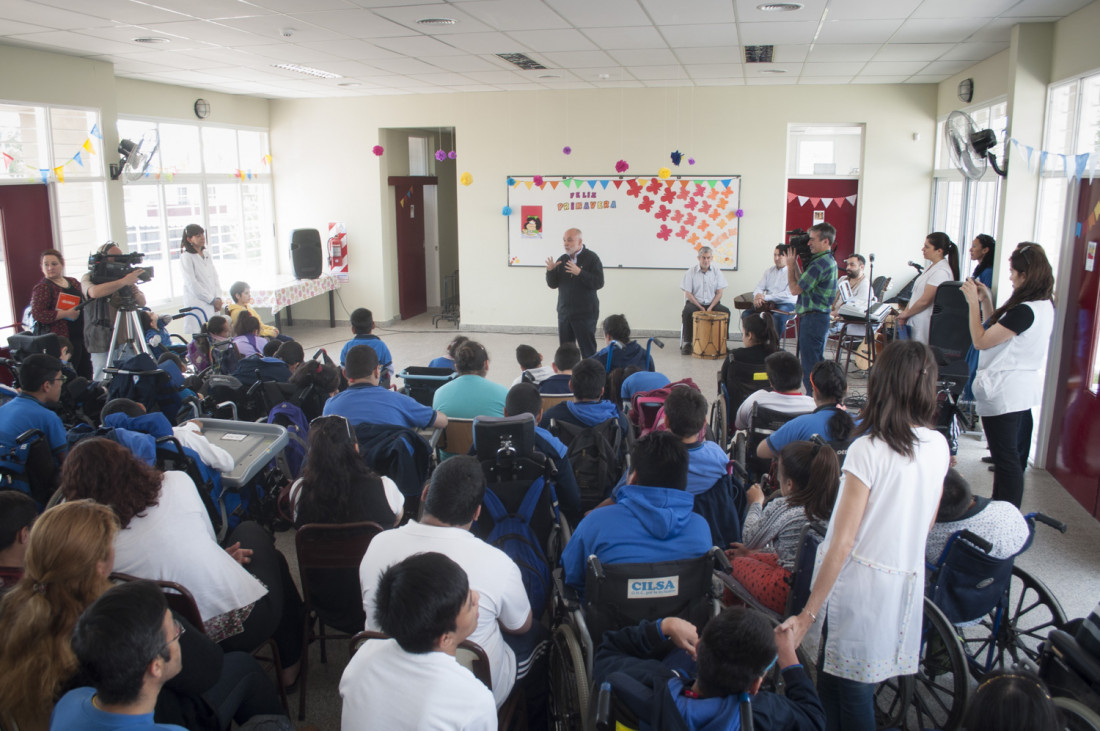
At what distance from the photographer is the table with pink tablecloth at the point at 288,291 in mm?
9211

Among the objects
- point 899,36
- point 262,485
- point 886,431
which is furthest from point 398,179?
point 886,431

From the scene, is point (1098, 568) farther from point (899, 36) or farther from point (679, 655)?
point (899, 36)

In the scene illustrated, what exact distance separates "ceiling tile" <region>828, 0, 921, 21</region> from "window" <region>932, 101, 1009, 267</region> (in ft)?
5.89

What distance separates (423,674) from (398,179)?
9.93 metres

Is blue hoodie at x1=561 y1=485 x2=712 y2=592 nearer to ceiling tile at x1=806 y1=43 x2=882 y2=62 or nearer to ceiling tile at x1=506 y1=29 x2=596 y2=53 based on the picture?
ceiling tile at x1=506 y1=29 x2=596 y2=53

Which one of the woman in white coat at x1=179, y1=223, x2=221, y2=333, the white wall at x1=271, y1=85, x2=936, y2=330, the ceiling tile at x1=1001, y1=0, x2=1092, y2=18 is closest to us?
the ceiling tile at x1=1001, y1=0, x2=1092, y2=18

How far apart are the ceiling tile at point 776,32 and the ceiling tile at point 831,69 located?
4.44 feet

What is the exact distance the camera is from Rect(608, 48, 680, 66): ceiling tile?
22.9ft

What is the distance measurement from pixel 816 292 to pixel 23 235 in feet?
22.1

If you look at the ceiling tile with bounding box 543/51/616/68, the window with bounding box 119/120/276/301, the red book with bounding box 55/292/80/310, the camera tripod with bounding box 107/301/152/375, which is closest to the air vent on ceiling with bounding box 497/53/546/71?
the ceiling tile with bounding box 543/51/616/68

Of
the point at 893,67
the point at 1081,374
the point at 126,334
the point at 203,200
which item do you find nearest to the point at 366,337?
the point at 126,334

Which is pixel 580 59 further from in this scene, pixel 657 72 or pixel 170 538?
pixel 170 538

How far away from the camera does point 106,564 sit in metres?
2.03

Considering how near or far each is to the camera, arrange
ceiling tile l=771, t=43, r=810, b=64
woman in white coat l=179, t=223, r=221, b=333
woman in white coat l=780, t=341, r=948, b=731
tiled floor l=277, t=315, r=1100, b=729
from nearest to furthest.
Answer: woman in white coat l=780, t=341, r=948, b=731 < tiled floor l=277, t=315, r=1100, b=729 < ceiling tile l=771, t=43, r=810, b=64 < woman in white coat l=179, t=223, r=221, b=333
